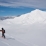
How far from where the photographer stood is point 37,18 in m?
46.7

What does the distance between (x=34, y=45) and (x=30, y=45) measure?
0.44 metres

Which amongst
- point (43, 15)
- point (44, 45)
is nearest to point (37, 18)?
point (43, 15)

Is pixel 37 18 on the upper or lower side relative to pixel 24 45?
upper

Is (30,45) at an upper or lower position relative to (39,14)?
lower

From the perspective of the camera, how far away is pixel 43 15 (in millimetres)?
47281

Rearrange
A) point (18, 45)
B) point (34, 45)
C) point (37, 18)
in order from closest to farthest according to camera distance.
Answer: point (18, 45)
point (34, 45)
point (37, 18)

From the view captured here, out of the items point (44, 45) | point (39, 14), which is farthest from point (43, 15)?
point (44, 45)

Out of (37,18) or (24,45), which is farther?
(37,18)

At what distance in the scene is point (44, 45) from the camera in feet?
38.0

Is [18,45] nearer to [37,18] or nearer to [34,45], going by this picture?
[34,45]

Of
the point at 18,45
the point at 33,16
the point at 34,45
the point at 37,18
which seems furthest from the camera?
the point at 33,16

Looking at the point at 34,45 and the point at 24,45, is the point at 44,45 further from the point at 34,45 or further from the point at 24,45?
the point at 24,45

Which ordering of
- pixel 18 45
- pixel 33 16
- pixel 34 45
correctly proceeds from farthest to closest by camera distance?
pixel 33 16, pixel 34 45, pixel 18 45

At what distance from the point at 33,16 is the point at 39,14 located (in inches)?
108
